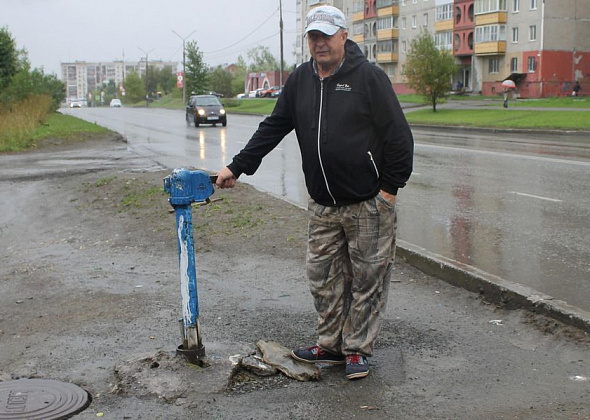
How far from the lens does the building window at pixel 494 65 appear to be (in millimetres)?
71250

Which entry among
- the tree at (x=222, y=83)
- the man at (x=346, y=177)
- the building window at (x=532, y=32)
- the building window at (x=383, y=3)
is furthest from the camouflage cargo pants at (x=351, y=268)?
the tree at (x=222, y=83)

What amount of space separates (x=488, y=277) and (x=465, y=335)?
111 centimetres

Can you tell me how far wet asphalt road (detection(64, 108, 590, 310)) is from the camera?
7.00 meters

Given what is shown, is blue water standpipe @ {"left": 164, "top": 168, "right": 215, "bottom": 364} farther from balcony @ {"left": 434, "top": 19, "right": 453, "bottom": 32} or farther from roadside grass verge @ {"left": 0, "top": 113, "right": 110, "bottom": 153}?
balcony @ {"left": 434, "top": 19, "right": 453, "bottom": 32}

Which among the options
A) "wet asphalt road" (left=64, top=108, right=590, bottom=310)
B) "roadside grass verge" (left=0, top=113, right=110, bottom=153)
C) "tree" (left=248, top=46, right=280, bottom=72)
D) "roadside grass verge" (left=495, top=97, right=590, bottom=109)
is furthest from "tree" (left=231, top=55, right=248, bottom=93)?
"wet asphalt road" (left=64, top=108, right=590, bottom=310)

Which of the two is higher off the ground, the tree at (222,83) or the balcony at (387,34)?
the balcony at (387,34)

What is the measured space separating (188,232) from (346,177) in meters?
0.95

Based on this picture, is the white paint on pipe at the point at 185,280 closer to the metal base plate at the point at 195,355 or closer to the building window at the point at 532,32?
the metal base plate at the point at 195,355

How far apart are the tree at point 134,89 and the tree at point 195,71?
2356 inches

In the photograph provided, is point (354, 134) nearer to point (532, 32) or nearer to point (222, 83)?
point (532, 32)

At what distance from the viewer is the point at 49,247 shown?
8695mm

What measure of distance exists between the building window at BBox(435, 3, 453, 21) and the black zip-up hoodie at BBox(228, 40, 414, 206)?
7703cm

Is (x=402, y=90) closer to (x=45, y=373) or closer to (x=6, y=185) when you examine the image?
(x=6, y=185)

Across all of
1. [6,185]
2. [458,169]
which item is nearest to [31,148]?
[6,185]
